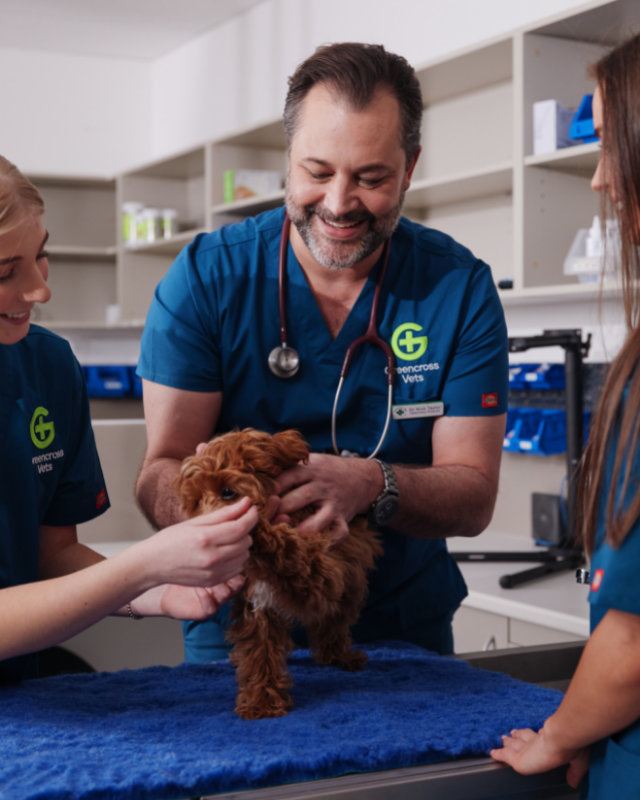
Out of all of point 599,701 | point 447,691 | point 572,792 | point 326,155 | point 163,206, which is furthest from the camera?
point 163,206

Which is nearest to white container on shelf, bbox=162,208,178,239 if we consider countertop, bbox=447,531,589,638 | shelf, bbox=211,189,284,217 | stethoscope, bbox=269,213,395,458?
shelf, bbox=211,189,284,217

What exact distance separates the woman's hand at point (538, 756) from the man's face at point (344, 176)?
A: 79cm

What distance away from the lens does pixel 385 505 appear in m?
1.21

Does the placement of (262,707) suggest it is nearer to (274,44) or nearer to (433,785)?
(433,785)

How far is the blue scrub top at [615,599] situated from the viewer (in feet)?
2.56

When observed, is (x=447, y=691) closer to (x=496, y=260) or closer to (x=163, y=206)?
(x=496, y=260)

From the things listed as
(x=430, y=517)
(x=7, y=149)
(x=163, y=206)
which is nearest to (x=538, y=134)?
(x=430, y=517)

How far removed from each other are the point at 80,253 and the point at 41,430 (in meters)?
4.16

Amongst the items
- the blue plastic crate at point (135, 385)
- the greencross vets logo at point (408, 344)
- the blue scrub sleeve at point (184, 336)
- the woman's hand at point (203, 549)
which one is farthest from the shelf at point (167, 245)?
the woman's hand at point (203, 549)

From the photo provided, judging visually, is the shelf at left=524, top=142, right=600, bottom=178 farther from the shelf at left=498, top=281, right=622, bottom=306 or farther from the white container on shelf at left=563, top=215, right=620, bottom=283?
the shelf at left=498, top=281, right=622, bottom=306

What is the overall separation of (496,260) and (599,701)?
2463mm

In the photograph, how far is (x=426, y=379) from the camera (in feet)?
4.73

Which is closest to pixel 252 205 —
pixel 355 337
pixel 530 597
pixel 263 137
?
pixel 263 137

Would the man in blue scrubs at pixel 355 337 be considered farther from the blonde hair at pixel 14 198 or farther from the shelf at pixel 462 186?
the shelf at pixel 462 186
